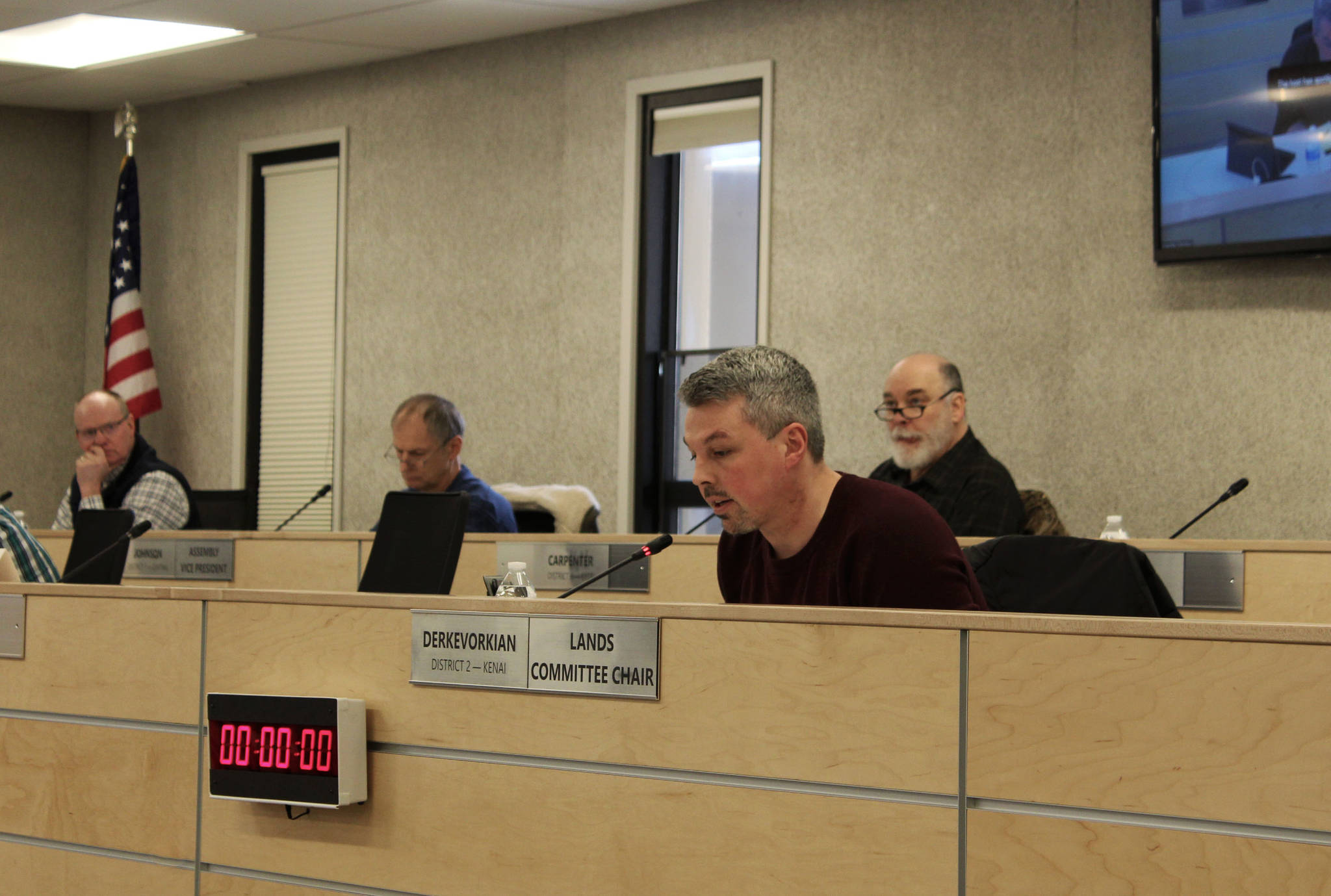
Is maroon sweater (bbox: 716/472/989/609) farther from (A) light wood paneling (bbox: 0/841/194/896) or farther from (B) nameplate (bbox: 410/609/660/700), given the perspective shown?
(A) light wood paneling (bbox: 0/841/194/896)

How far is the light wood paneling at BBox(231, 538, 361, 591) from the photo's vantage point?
12.4ft

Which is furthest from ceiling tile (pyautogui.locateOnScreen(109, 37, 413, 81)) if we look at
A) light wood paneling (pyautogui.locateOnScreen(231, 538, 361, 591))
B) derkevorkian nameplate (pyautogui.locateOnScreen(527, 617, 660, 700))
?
derkevorkian nameplate (pyautogui.locateOnScreen(527, 617, 660, 700))

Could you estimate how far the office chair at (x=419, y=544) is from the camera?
2549 millimetres

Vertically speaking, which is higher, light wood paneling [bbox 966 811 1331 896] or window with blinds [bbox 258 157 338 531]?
window with blinds [bbox 258 157 338 531]

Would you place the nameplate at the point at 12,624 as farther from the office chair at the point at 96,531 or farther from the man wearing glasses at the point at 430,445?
the man wearing glasses at the point at 430,445

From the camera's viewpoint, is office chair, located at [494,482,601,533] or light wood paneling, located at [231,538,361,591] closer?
light wood paneling, located at [231,538,361,591]

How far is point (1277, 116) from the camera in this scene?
4.28 meters

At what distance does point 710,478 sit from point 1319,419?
2.96 metres

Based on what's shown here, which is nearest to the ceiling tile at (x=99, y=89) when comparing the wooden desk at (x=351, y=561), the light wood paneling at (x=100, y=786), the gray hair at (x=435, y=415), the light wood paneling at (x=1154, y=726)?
the wooden desk at (x=351, y=561)

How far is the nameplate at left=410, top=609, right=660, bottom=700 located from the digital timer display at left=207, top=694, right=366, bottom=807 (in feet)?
0.38

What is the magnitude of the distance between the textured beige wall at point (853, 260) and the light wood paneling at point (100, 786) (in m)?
3.40

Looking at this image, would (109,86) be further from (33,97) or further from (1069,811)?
(1069,811)

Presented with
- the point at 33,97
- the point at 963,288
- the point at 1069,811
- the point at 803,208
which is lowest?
the point at 1069,811

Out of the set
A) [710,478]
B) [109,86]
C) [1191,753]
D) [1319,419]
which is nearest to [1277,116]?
[1319,419]
